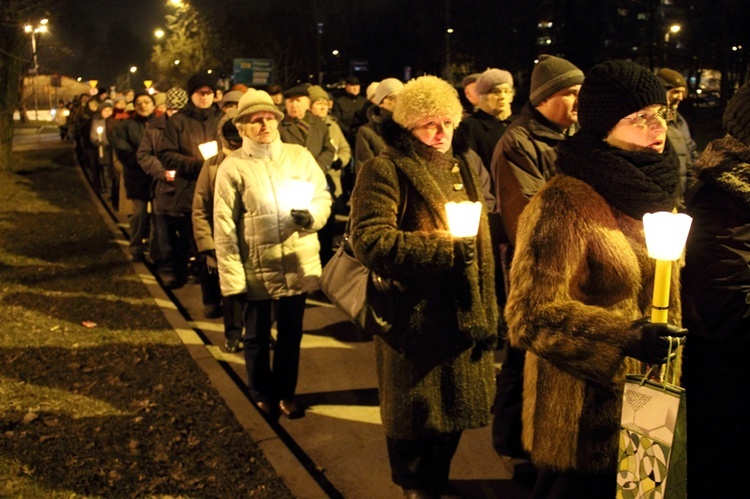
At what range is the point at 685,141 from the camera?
286 inches

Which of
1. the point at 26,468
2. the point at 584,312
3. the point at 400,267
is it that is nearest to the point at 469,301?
the point at 400,267

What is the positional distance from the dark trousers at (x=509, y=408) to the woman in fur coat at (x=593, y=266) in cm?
181

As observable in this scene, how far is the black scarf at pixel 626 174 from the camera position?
2.83 meters

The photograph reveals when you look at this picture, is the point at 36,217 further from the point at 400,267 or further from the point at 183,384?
the point at 400,267

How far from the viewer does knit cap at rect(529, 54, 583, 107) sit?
14.9 ft

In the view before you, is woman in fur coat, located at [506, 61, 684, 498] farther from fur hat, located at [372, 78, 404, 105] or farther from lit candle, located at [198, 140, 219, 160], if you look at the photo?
fur hat, located at [372, 78, 404, 105]

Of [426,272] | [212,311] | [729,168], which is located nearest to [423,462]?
[426,272]

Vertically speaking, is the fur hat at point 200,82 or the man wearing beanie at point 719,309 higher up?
the fur hat at point 200,82

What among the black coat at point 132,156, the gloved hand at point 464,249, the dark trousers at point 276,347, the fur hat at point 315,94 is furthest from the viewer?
the black coat at point 132,156

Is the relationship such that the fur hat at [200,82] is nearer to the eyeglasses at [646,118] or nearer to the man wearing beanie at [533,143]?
the man wearing beanie at [533,143]

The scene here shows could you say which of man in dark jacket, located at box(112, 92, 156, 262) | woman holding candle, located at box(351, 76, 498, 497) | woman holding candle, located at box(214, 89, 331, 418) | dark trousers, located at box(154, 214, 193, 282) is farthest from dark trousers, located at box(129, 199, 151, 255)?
woman holding candle, located at box(351, 76, 498, 497)

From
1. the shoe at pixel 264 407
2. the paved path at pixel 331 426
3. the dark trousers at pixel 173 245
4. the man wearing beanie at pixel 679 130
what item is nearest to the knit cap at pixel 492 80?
the man wearing beanie at pixel 679 130

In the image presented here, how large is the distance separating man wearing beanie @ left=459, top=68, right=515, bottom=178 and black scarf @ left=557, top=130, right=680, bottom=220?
10.8ft

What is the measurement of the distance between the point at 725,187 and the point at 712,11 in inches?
1722
